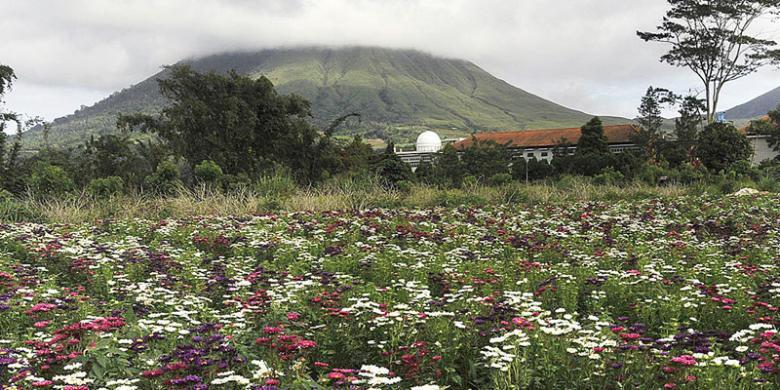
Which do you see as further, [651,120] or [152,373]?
[651,120]

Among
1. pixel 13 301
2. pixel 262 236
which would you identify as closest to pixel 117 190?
pixel 262 236

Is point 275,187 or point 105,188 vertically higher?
point 105,188

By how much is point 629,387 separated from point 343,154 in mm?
34124

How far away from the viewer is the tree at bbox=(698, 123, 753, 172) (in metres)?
29.7

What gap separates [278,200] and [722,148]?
26.0 meters

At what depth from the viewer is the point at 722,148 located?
29828 mm

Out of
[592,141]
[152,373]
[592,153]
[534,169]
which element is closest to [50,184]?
[152,373]

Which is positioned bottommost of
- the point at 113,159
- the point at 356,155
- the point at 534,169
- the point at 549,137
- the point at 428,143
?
the point at 534,169

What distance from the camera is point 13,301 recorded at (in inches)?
154

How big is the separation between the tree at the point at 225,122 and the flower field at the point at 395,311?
15.2m

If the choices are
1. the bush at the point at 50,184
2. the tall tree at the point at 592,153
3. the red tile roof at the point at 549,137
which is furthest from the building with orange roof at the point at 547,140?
the bush at the point at 50,184

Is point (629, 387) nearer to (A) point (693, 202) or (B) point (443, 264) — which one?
(B) point (443, 264)

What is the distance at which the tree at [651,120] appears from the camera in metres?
35.7

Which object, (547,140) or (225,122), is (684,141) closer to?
(547,140)
